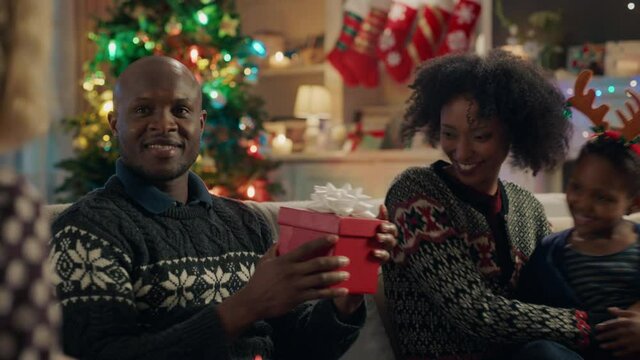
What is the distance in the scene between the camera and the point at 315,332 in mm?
1771

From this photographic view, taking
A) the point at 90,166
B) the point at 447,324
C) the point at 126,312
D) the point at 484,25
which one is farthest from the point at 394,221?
the point at 484,25

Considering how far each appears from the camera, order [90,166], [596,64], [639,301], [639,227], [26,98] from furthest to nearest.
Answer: [596,64] < [90,166] < [639,227] < [639,301] < [26,98]

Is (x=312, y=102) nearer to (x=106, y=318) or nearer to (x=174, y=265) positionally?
(x=174, y=265)

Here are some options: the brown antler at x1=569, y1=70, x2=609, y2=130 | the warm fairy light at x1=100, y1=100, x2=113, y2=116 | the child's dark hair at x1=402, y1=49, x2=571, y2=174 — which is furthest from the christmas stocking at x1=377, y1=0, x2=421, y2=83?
the brown antler at x1=569, y1=70, x2=609, y2=130

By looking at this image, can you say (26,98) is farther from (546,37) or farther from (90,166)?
(546,37)

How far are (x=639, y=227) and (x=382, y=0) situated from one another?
3896 millimetres

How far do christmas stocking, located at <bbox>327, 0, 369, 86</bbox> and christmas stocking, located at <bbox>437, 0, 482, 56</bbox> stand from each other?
669 millimetres

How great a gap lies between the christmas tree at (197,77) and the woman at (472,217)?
2.51m

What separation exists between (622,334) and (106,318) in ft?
3.61

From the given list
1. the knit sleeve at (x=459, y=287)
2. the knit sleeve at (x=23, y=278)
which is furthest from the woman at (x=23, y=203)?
the knit sleeve at (x=459, y=287)

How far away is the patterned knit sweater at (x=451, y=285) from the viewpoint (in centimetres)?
194

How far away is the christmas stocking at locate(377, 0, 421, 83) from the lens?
5688mm

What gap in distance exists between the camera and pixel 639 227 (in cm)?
216

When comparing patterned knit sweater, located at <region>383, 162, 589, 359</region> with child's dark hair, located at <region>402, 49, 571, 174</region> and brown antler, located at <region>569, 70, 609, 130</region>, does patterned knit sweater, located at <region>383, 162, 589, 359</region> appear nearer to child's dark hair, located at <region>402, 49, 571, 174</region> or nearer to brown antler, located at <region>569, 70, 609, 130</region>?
child's dark hair, located at <region>402, 49, 571, 174</region>
